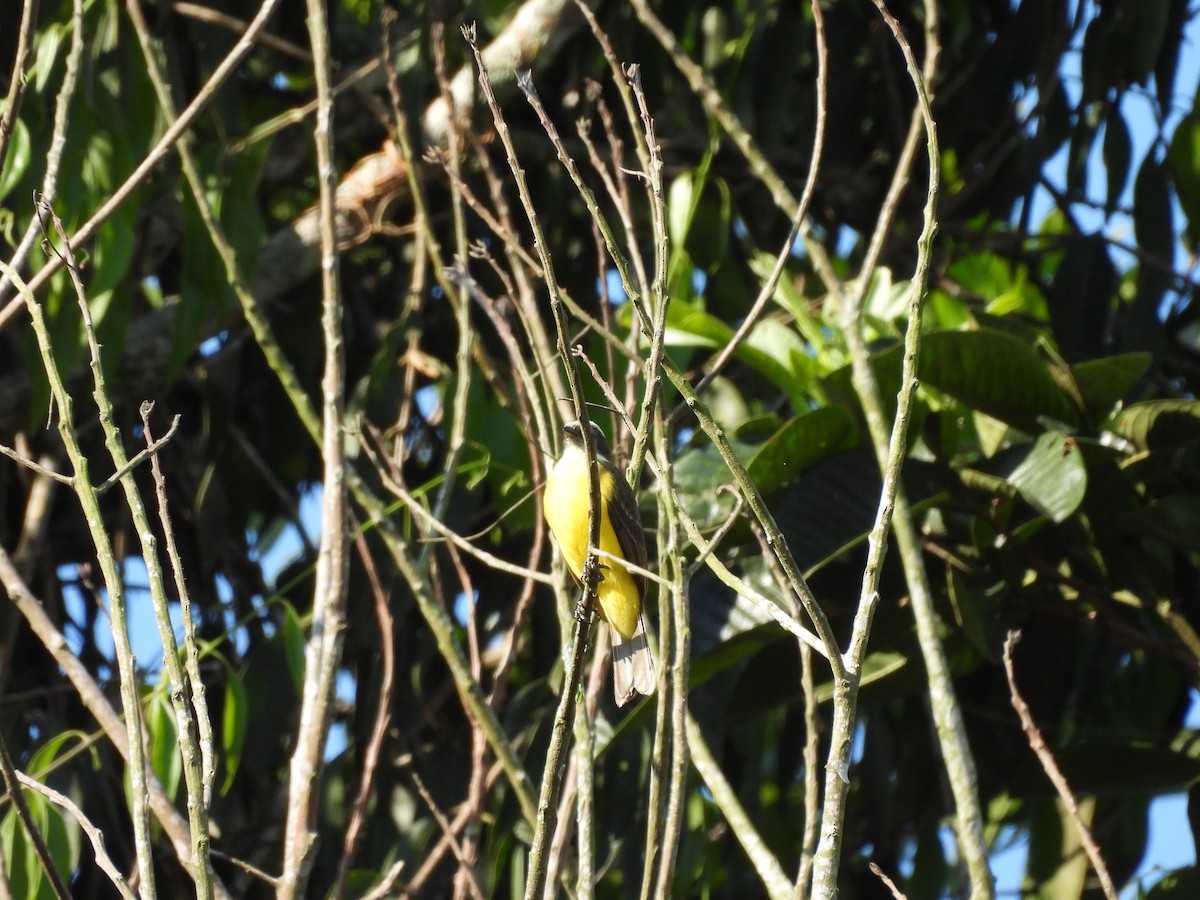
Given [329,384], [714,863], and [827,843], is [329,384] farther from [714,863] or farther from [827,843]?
[714,863]

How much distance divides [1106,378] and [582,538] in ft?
3.81

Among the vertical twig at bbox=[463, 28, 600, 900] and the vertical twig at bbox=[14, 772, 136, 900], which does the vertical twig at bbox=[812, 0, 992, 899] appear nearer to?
the vertical twig at bbox=[463, 28, 600, 900]

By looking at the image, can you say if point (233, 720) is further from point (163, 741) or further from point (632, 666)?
point (632, 666)

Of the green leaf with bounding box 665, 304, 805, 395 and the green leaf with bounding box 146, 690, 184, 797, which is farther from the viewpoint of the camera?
the green leaf with bounding box 665, 304, 805, 395

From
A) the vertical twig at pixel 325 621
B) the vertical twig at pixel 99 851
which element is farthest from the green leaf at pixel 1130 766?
the vertical twig at pixel 99 851

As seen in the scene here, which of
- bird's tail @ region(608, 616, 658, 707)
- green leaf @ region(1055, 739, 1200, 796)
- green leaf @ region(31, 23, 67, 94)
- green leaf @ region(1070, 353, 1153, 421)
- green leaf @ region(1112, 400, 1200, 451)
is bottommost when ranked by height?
green leaf @ region(1055, 739, 1200, 796)

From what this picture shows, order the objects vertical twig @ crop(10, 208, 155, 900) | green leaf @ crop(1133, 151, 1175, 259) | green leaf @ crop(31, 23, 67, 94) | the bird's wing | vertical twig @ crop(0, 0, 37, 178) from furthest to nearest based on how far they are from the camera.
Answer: green leaf @ crop(1133, 151, 1175, 259) → green leaf @ crop(31, 23, 67, 94) → the bird's wing → vertical twig @ crop(0, 0, 37, 178) → vertical twig @ crop(10, 208, 155, 900)

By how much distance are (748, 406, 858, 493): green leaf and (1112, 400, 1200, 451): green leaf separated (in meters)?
0.59

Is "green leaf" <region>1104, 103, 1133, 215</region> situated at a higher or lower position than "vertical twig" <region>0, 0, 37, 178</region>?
lower

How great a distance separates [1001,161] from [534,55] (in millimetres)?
1474

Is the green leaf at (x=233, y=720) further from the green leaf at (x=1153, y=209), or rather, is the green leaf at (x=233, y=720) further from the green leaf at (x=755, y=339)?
the green leaf at (x=1153, y=209)

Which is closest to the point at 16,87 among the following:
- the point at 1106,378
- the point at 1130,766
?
the point at 1106,378

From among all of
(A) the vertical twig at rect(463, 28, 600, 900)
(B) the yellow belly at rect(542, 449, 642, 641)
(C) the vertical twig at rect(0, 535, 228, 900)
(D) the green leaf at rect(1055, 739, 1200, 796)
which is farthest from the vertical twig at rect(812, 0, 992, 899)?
(D) the green leaf at rect(1055, 739, 1200, 796)

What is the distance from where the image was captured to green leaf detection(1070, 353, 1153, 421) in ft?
10.3
